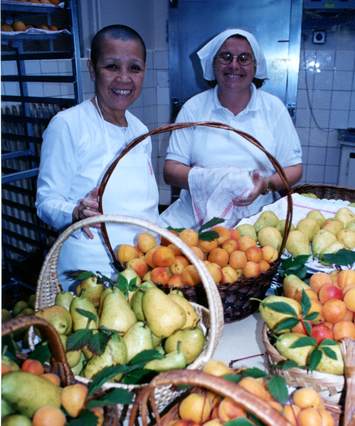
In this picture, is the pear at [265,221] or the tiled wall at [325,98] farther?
the tiled wall at [325,98]

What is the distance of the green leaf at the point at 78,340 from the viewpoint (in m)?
0.81

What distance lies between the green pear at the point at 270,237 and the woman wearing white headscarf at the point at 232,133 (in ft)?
2.05

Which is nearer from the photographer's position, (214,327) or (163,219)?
(214,327)

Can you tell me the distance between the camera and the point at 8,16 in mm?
2627

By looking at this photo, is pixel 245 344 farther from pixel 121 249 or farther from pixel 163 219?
pixel 163 219

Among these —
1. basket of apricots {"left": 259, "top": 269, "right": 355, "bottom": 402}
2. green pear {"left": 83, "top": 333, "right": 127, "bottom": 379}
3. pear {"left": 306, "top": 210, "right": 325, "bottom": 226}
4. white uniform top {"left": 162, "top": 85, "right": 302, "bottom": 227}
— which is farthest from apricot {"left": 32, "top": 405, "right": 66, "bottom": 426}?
white uniform top {"left": 162, "top": 85, "right": 302, "bottom": 227}

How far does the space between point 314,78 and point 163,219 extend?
8.45 feet

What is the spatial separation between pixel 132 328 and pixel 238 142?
142 cm

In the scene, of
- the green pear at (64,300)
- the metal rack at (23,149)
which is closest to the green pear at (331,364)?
the green pear at (64,300)

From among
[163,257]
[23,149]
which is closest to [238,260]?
[163,257]

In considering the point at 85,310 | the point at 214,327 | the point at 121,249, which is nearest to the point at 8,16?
the point at 121,249

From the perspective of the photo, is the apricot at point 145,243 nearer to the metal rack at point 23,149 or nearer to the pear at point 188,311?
the pear at point 188,311

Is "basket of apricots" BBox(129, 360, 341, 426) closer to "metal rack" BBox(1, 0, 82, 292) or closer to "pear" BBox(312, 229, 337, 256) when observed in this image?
"pear" BBox(312, 229, 337, 256)

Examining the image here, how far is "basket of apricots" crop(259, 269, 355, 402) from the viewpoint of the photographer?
31.3 inches
